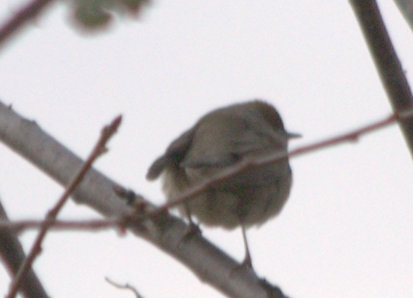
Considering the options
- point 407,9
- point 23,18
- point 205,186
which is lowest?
point 407,9

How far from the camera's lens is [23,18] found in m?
0.70

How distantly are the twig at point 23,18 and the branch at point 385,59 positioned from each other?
1253mm

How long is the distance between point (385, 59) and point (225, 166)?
2.38m

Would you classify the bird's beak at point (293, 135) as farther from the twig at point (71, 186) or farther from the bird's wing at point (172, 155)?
the twig at point (71, 186)

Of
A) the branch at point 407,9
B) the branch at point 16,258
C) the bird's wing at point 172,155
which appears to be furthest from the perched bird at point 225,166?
the branch at point 407,9

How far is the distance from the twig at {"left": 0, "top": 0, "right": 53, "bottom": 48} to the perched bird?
3.49 metres

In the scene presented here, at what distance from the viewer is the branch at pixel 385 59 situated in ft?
5.98

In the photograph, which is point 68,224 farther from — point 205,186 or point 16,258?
point 16,258

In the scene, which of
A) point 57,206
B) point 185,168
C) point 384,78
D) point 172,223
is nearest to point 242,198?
point 185,168

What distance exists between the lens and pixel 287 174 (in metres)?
5.34

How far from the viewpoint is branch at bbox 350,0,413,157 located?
5.98 ft

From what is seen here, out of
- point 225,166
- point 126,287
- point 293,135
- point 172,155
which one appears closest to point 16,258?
point 126,287

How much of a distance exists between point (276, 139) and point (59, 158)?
2857 mm

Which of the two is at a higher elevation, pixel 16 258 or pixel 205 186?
pixel 205 186
